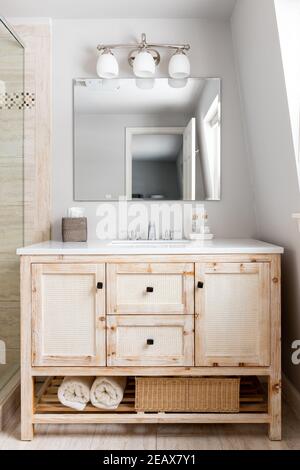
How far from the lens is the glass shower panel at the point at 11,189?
8.70ft

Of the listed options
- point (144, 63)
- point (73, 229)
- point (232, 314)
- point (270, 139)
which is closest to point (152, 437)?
point (232, 314)

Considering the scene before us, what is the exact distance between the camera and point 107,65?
Result: 8.84 feet

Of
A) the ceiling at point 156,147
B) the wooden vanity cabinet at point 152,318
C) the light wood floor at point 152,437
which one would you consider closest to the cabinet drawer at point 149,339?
the wooden vanity cabinet at point 152,318

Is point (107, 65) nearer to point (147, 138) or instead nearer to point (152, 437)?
point (147, 138)

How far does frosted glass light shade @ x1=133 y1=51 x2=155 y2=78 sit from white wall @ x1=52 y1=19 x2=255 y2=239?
12 centimetres

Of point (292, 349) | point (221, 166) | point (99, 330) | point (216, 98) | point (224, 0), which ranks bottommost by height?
point (292, 349)

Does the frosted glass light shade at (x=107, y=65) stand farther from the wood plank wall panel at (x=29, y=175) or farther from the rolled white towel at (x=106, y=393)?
the rolled white towel at (x=106, y=393)

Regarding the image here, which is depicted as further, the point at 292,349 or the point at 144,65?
the point at 144,65

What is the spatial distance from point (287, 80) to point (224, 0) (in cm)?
80

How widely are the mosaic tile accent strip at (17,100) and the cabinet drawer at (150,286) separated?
4.00ft

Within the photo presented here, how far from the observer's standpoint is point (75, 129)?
2838mm
